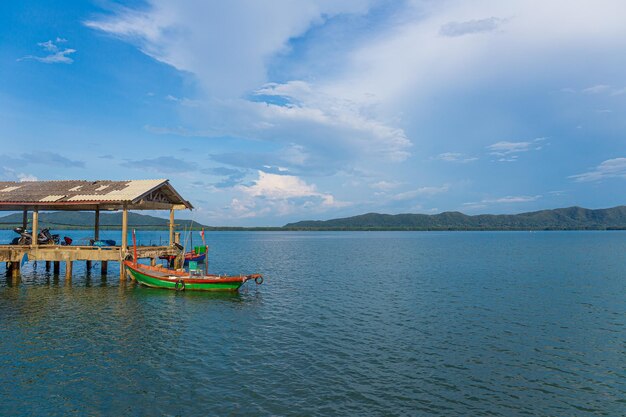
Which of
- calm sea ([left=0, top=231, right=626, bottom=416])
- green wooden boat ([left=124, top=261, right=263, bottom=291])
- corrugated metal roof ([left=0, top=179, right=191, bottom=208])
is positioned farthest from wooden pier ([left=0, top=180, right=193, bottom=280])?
calm sea ([left=0, top=231, right=626, bottom=416])

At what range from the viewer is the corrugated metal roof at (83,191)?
34250 mm

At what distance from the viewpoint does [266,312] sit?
2658 cm

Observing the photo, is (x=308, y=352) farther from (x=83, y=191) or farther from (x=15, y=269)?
(x=15, y=269)

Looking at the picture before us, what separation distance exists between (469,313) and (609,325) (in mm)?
7902

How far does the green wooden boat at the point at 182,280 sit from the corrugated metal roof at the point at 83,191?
6.10m

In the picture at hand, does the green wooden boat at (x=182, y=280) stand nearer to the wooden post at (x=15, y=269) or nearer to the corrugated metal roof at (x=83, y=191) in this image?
the corrugated metal roof at (x=83, y=191)

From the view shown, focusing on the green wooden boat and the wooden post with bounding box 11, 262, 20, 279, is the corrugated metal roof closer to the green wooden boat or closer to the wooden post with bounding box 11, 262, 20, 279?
the wooden post with bounding box 11, 262, 20, 279

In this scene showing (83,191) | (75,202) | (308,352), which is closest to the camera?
(308,352)

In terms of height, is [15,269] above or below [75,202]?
below

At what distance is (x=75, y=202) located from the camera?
112ft

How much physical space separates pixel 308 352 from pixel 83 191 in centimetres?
2887

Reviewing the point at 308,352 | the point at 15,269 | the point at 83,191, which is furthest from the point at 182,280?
the point at 15,269

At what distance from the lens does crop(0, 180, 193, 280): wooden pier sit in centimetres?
3459

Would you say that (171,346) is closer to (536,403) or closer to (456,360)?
(456,360)
